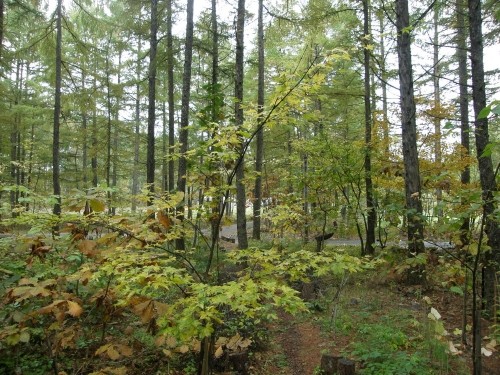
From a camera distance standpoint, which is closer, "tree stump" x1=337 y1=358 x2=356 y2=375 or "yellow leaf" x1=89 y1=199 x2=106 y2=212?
"yellow leaf" x1=89 y1=199 x2=106 y2=212

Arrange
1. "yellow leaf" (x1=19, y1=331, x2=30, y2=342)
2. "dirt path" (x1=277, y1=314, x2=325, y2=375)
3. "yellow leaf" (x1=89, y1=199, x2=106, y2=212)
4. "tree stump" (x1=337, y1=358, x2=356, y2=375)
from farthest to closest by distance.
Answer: "dirt path" (x1=277, y1=314, x2=325, y2=375)
"tree stump" (x1=337, y1=358, x2=356, y2=375)
"yellow leaf" (x1=19, y1=331, x2=30, y2=342)
"yellow leaf" (x1=89, y1=199, x2=106, y2=212)

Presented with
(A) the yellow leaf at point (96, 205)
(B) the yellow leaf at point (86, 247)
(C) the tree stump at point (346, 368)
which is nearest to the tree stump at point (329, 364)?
(C) the tree stump at point (346, 368)

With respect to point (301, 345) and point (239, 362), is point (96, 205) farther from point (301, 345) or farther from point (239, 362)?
point (301, 345)

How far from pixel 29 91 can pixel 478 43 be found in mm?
23735

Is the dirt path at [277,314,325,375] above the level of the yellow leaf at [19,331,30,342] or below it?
below

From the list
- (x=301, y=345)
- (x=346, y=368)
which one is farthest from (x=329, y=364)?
(x=301, y=345)

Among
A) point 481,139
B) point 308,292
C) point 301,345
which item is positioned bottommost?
point 301,345

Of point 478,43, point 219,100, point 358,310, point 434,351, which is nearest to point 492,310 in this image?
point 434,351

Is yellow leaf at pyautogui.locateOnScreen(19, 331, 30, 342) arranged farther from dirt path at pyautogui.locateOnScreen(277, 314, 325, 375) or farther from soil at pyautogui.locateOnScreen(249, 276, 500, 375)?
dirt path at pyautogui.locateOnScreen(277, 314, 325, 375)

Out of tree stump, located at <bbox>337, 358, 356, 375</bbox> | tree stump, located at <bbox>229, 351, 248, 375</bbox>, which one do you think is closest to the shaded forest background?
tree stump, located at <bbox>229, 351, 248, 375</bbox>

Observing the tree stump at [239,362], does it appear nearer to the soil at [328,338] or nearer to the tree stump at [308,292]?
the soil at [328,338]

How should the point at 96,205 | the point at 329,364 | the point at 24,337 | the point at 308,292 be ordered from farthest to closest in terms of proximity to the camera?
1. the point at 308,292
2. the point at 329,364
3. the point at 24,337
4. the point at 96,205

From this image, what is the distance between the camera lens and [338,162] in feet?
31.5

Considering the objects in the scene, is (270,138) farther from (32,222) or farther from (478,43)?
(32,222)
